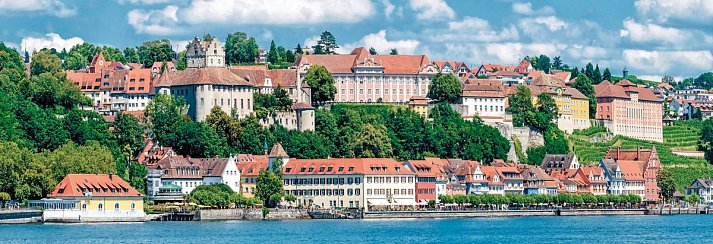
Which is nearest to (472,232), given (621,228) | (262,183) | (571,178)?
(621,228)

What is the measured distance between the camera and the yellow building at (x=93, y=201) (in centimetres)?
9125

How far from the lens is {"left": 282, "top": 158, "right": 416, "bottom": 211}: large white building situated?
344 feet

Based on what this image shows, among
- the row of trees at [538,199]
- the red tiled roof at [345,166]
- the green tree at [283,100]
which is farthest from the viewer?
the green tree at [283,100]

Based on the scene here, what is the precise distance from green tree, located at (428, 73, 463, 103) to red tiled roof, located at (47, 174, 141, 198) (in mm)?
44209

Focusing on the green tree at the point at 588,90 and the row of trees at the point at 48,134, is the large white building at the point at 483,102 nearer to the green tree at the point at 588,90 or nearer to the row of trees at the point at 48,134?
the green tree at the point at 588,90

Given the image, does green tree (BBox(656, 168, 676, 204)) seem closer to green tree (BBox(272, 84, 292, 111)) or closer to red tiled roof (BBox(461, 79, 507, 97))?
red tiled roof (BBox(461, 79, 507, 97))

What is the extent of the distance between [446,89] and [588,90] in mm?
22246

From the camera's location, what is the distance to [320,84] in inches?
4951

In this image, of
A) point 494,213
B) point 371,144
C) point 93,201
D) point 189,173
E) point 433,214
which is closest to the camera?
point 93,201

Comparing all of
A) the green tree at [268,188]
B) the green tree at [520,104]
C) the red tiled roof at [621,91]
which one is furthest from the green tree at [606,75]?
the green tree at [268,188]

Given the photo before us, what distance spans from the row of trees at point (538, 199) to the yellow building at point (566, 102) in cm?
1804

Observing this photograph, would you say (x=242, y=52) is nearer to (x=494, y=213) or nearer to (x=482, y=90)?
(x=482, y=90)

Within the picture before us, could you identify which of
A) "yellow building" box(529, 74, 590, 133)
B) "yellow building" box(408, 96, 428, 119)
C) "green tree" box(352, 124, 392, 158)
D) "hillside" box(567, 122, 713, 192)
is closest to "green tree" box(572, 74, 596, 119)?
"yellow building" box(529, 74, 590, 133)

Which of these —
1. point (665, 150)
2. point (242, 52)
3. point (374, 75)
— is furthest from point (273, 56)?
point (665, 150)
